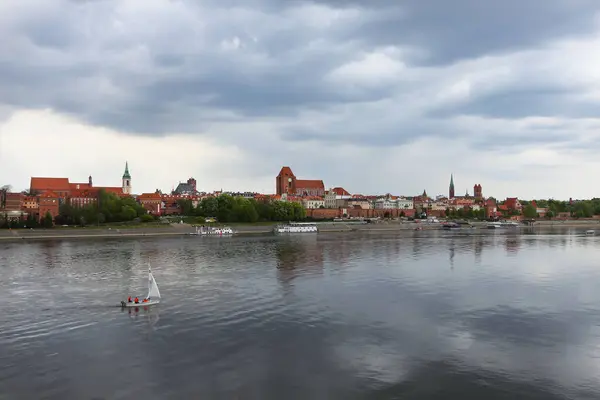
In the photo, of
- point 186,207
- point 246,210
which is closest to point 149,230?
point 246,210

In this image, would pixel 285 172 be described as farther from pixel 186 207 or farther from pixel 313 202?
pixel 186 207

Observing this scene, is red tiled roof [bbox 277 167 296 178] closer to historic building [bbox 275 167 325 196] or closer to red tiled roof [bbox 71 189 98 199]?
historic building [bbox 275 167 325 196]

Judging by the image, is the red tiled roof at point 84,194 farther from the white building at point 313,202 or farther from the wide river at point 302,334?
the wide river at point 302,334

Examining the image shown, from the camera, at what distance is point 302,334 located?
20.2m

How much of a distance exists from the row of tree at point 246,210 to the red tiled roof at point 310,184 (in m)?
64.5

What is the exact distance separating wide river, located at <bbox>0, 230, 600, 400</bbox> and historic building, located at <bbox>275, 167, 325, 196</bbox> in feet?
474

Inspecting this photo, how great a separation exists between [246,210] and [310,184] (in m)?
83.7

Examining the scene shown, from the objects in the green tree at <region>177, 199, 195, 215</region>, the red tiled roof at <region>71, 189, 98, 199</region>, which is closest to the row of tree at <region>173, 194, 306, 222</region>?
the green tree at <region>177, 199, 195, 215</region>

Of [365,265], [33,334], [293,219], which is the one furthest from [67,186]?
[33,334]

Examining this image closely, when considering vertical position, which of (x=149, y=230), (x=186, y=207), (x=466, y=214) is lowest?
(x=149, y=230)

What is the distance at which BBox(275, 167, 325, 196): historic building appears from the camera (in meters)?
183

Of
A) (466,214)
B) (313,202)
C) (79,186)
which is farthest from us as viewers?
(313,202)

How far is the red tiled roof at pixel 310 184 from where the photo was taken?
186500 millimetres

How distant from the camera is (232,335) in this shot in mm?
19922
